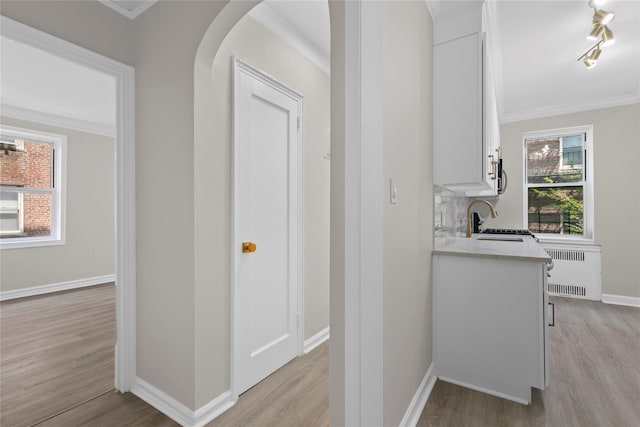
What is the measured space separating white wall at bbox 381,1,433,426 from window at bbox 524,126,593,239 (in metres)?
3.25

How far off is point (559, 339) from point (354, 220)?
273 cm

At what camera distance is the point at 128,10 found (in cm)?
186

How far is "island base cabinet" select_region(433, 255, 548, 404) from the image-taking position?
1690 millimetres

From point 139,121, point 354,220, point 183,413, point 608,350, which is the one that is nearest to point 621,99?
point 608,350

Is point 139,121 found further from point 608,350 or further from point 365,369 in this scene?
point 608,350

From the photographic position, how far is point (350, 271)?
1.05 meters

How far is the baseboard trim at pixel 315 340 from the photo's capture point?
96.4 inches

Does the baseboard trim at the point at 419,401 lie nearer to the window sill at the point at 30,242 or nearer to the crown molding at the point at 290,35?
the crown molding at the point at 290,35

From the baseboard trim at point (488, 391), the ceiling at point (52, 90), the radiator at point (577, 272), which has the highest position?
the ceiling at point (52, 90)

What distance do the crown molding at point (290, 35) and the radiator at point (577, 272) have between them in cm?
380

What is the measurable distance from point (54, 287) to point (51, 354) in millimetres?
2431

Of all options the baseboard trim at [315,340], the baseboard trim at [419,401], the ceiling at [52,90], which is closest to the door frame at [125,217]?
the ceiling at [52,90]

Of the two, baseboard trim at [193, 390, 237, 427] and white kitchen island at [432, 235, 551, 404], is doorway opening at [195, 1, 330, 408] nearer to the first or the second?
baseboard trim at [193, 390, 237, 427]

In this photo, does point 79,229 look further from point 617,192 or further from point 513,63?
point 617,192
